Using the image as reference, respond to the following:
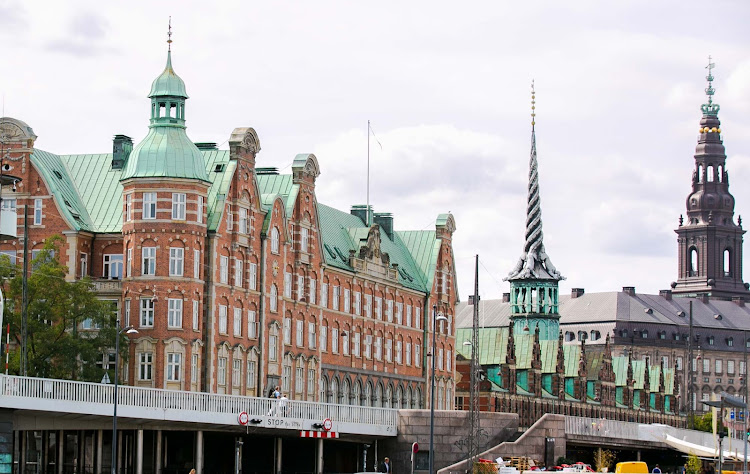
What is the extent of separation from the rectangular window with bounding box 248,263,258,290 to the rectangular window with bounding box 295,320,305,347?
718 cm

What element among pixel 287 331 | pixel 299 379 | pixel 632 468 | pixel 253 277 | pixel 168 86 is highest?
pixel 168 86

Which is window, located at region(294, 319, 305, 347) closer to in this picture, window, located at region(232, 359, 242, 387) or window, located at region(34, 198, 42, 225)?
window, located at region(232, 359, 242, 387)

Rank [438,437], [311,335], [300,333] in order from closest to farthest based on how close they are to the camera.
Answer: [438,437] < [300,333] < [311,335]

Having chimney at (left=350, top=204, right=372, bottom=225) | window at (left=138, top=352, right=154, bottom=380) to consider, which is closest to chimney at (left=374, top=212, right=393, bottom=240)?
chimney at (left=350, top=204, right=372, bottom=225)

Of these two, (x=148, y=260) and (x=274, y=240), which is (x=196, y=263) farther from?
(x=274, y=240)

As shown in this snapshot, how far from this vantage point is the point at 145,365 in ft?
322

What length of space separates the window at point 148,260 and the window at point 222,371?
7287 millimetres

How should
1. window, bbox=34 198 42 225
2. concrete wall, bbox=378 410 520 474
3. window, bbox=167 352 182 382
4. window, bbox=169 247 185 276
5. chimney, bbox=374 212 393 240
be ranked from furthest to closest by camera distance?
chimney, bbox=374 212 393 240 < window, bbox=34 198 42 225 < window, bbox=169 247 185 276 < concrete wall, bbox=378 410 520 474 < window, bbox=167 352 182 382

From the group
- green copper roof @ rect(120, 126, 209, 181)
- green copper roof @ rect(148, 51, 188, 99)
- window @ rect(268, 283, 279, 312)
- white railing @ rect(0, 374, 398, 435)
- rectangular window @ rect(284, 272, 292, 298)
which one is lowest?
white railing @ rect(0, 374, 398, 435)

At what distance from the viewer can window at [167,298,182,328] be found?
9901 centimetres

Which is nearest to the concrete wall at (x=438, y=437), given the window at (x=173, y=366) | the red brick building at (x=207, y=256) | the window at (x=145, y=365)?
the red brick building at (x=207, y=256)

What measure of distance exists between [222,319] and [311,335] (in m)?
14.1

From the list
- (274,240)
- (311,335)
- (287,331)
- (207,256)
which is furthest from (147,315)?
(311,335)

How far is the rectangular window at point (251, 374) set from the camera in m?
106
